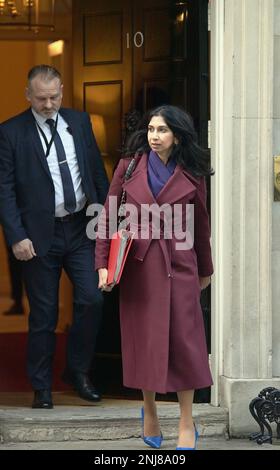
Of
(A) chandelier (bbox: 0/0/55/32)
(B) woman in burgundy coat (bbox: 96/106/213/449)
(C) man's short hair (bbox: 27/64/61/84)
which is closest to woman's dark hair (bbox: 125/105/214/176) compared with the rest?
(B) woman in burgundy coat (bbox: 96/106/213/449)

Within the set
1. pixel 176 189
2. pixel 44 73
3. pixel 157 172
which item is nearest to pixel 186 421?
pixel 176 189

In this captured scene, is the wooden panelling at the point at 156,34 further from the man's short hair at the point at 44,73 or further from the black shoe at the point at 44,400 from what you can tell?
the black shoe at the point at 44,400

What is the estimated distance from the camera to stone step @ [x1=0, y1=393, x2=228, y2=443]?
783cm

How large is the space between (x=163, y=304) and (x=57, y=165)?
169cm

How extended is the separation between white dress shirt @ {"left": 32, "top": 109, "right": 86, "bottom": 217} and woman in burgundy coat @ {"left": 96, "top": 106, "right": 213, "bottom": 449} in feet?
3.78

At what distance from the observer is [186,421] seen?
691 centimetres

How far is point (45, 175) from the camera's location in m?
8.09

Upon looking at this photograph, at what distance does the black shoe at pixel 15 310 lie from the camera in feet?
45.2

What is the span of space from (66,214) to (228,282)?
45.0 inches

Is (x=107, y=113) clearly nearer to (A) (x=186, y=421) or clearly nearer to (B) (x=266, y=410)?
(B) (x=266, y=410)
